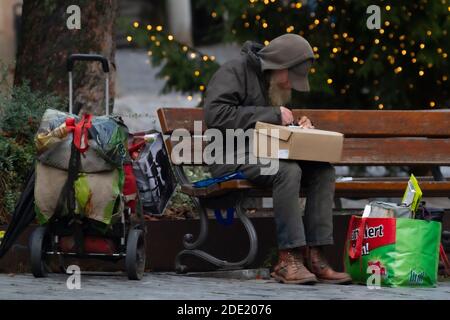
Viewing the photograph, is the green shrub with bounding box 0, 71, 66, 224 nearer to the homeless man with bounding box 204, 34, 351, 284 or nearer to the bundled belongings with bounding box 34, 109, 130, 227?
the bundled belongings with bounding box 34, 109, 130, 227

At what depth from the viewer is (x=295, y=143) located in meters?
7.95

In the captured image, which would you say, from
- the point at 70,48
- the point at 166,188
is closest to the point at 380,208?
the point at 166,188

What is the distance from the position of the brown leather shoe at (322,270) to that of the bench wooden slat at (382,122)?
1180mm

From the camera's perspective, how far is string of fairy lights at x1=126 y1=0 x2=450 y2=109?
12070 millimetres

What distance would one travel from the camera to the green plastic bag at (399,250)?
26.1ft

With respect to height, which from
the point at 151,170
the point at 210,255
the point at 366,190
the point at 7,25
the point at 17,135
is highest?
the point at 7,25

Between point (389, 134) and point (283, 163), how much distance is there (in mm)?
1385

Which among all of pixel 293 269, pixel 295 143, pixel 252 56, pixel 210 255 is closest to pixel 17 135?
pixel 210 255

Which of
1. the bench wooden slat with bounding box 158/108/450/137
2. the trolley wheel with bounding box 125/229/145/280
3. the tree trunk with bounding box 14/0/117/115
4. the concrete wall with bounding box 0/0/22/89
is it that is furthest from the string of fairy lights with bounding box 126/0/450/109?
the concrete wall with bounding box 0/0/22/89

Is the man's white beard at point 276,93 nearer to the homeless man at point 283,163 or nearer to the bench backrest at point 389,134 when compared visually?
the homeless man at point 283,163

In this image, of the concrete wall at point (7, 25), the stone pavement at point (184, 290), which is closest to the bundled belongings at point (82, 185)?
the stone pavement at point (184, 290)

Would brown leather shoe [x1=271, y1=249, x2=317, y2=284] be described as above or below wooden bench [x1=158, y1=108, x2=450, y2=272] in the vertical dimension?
below

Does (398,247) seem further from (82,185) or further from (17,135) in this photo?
(17,135)

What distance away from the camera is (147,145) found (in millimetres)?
8352
